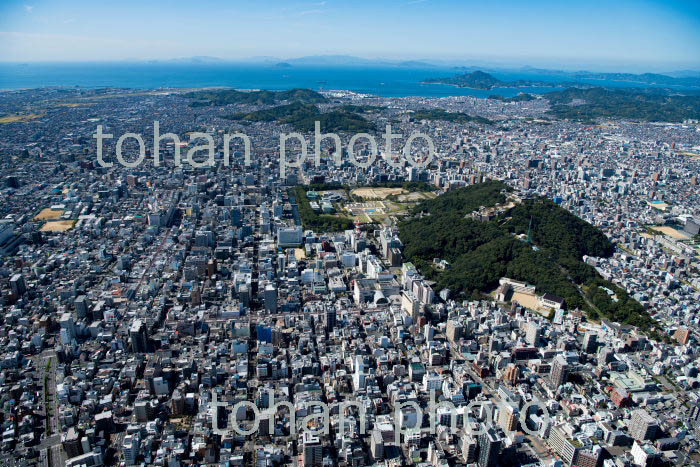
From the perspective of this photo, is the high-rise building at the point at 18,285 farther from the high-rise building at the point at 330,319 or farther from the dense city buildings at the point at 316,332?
the high-rise building at the point at 330,319

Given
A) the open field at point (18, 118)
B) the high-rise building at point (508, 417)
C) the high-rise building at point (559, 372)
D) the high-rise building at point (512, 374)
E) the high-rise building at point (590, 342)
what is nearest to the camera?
the high-rise building at point (508, 417)

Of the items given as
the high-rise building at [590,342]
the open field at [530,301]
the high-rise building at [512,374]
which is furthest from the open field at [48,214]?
the high-rise building at [590,342]

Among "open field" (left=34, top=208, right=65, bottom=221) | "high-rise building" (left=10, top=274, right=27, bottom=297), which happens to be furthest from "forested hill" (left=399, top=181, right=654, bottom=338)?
"open field" (left=34, top=208, right=65, bottom=221)

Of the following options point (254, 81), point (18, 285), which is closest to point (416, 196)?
point (18, 285)

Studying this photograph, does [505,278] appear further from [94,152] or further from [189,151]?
[94,152]

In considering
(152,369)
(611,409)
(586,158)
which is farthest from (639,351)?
(586,158)

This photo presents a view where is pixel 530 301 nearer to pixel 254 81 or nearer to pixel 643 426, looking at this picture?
pixel 643 426
